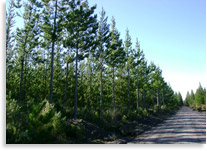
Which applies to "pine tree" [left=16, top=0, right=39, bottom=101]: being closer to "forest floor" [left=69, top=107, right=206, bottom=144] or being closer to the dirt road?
"forest floor" [left=69, top=107, right=206, bottom=144]

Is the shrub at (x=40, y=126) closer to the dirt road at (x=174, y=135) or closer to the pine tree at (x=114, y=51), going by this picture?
the dirt road at (x=174, y=135)

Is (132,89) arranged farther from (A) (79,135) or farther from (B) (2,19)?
A: (B) (2,19)

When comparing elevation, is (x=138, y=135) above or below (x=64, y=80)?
below

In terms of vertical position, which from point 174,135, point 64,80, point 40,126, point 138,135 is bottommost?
point 138,135

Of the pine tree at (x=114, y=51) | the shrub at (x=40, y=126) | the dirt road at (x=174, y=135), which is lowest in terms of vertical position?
the dirt road at (x=174, y=135)

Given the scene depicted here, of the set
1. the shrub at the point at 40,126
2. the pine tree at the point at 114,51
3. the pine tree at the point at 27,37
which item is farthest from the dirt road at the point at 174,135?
the pine tree at the point at 27,37

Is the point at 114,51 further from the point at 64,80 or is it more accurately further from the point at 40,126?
the point at 40,126

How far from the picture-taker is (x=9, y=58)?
16.3 metres

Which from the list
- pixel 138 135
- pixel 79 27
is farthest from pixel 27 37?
pixel 138 135

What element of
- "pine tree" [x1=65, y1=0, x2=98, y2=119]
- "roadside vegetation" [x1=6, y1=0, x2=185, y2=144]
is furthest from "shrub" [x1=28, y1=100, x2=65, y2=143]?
"pine tree" [x1=65, y1=0, x2=98, y2=119]

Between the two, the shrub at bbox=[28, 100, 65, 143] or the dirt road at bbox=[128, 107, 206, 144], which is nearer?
the shrub at bbox=[28, 100, 65, 143]

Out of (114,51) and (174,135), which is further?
(114,51)

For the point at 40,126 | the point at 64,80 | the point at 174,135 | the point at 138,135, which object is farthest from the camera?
the point at 64,80

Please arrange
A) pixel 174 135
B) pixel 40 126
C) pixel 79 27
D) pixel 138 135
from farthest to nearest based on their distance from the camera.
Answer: pixel 79 27 → pixel 138 135 → pixel 174 135 → pixel 40 126
